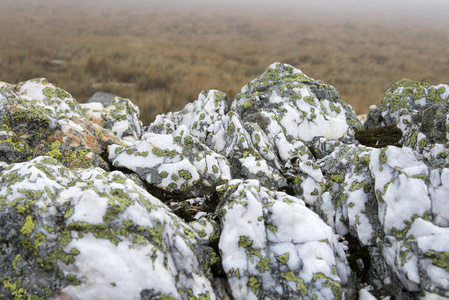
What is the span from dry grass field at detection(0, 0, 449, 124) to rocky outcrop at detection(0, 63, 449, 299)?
6.91m

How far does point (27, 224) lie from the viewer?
2.18 m

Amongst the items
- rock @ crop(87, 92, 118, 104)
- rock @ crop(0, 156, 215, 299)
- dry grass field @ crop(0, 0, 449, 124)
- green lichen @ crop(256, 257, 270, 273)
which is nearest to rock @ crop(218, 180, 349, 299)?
green lichen @ crop(256, 257, 270, 273)

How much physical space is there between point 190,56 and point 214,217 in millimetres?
17226

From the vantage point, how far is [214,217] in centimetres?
298

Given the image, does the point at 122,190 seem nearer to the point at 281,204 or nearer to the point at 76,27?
the point at 281,204

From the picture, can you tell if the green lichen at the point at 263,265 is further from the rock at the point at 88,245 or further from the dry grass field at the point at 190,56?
the dry grass field at the point at 190,56

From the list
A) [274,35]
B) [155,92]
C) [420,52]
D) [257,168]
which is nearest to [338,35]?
[274,35]

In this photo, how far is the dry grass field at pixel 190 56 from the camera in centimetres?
1332

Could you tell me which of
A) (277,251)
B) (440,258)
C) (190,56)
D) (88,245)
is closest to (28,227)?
(88,245)

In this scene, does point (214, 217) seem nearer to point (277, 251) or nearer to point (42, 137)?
point (277, 251)

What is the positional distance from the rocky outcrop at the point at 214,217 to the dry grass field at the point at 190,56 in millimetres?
6912

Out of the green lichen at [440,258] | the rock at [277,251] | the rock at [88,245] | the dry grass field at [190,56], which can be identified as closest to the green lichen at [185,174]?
the rock at [277,251]

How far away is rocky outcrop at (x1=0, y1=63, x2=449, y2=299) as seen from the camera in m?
2.15

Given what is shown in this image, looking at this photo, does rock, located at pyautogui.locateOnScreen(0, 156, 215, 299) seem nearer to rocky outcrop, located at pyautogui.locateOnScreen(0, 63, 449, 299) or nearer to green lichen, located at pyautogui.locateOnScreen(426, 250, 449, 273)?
rocky outcrop, located at pyautogui.locateOnScreen(0, 63, 449, 299)
